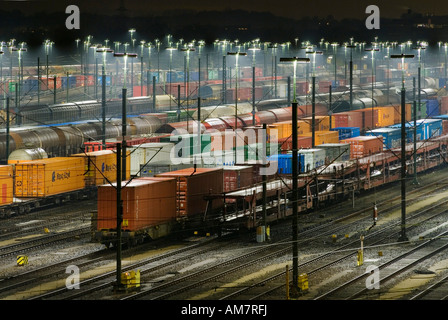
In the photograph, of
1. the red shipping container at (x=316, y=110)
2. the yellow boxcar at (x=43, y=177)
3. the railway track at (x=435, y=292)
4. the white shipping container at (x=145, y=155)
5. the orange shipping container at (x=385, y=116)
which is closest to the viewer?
the railway track at (x=435, y=292)

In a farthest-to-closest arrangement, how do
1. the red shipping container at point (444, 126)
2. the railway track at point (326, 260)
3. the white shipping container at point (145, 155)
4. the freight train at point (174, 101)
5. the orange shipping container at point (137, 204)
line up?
1. the freight train at point (174, 101)
2. the red shipping container at point (444, 126)
3. the white shipping container at point (145, 155)
4. the orange shipping container at point (137, 204)
5. the railway track at point (326, 260)

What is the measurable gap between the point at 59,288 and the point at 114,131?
126ft

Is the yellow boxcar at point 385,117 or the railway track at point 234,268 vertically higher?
the yellow boxcar at point 385,117

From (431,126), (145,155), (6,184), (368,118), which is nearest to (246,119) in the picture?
(368,118)

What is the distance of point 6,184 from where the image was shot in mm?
49469

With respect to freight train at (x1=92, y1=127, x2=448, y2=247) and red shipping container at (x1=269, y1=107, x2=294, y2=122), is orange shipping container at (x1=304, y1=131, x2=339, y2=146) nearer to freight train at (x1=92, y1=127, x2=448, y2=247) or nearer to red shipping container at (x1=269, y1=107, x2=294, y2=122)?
freight train at (x1=92, y1=127, x2=448, y2=247)

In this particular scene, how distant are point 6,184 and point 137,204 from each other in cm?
1299

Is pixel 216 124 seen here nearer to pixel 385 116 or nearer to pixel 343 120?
pixel 343 120

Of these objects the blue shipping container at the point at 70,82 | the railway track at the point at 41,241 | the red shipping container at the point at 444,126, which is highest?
the blue shipping container at the point at 70,82

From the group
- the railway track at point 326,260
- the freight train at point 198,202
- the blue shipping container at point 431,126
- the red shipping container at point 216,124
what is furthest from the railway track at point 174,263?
the blue shipping container at point 431,126

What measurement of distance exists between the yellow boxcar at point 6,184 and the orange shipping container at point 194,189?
10473 mm

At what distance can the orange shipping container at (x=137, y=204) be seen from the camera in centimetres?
3903

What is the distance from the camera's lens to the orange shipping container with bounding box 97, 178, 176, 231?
3903cm

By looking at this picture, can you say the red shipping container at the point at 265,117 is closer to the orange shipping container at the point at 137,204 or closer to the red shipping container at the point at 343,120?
the red shipping container at the point at 343,120
